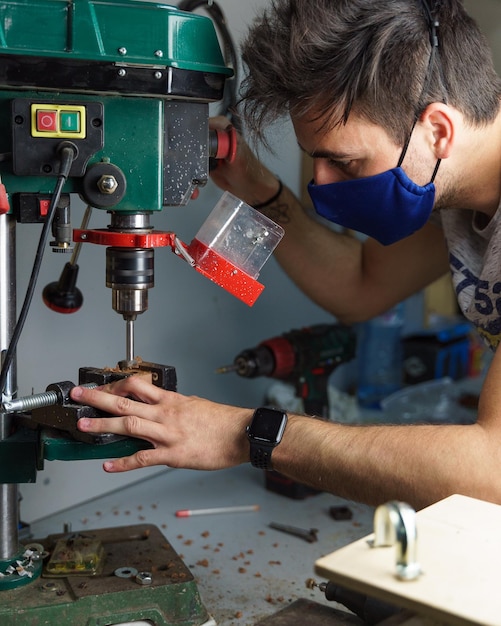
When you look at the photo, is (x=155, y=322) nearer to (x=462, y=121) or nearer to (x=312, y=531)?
(x=312, y=531)

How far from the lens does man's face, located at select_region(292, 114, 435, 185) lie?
1.24 metres

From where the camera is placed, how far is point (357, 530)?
1565 millimetres

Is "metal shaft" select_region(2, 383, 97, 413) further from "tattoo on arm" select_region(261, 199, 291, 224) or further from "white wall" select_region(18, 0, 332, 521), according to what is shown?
"tattoo on arm" select_region(261, 199, 291, 224)

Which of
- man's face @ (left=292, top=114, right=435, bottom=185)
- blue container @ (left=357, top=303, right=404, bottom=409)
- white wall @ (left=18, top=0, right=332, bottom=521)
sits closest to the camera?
man's face @ (left=292, top=114, right=435, bottom=185)

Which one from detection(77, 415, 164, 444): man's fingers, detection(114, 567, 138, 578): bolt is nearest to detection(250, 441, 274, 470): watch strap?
detection(77, 415, 164, 444): man's fingers

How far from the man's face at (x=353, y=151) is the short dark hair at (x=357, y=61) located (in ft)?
0.05

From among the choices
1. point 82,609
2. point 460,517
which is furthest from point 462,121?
point 82,609

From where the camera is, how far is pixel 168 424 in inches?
45.4

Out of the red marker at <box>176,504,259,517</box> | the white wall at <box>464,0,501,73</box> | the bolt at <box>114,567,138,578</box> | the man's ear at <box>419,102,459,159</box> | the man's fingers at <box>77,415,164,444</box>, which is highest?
the white wall at <box>464,0,501,73</box>

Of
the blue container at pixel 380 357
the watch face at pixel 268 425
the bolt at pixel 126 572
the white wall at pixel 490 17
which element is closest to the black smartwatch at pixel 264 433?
the watch face at pixel 268 425

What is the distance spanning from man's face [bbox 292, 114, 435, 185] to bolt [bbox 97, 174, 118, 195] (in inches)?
13.6

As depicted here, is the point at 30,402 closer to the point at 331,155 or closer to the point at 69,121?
the point at 69,121

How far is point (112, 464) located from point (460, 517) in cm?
51

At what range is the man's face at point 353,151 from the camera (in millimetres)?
1236
